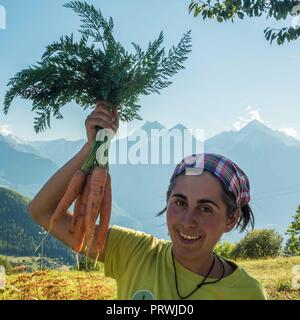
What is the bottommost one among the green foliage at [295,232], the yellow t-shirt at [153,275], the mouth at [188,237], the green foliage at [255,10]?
the yellow t-shirt at [153,275]

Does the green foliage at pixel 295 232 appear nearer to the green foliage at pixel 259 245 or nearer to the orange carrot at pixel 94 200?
the green foliage at pixel 259 245

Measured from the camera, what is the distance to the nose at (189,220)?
174 centimetres

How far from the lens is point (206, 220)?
1775mm

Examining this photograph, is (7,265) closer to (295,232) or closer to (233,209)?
(295,232)

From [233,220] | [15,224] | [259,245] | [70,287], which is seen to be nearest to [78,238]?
[233,220]

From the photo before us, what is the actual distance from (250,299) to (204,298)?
0.18 metres

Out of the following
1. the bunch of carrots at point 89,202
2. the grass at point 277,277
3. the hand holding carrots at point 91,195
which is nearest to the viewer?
the hand holding carrots at point 91,195

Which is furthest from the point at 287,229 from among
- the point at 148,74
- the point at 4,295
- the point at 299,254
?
the point at 148,74

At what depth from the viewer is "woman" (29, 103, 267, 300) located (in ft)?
5.86

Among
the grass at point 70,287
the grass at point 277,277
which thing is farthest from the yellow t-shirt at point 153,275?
the grass at point 277,277

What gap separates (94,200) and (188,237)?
0.76m

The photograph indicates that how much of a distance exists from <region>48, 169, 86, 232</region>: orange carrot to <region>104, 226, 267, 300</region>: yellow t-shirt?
246mm

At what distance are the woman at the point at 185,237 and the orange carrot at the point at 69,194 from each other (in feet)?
0.09
